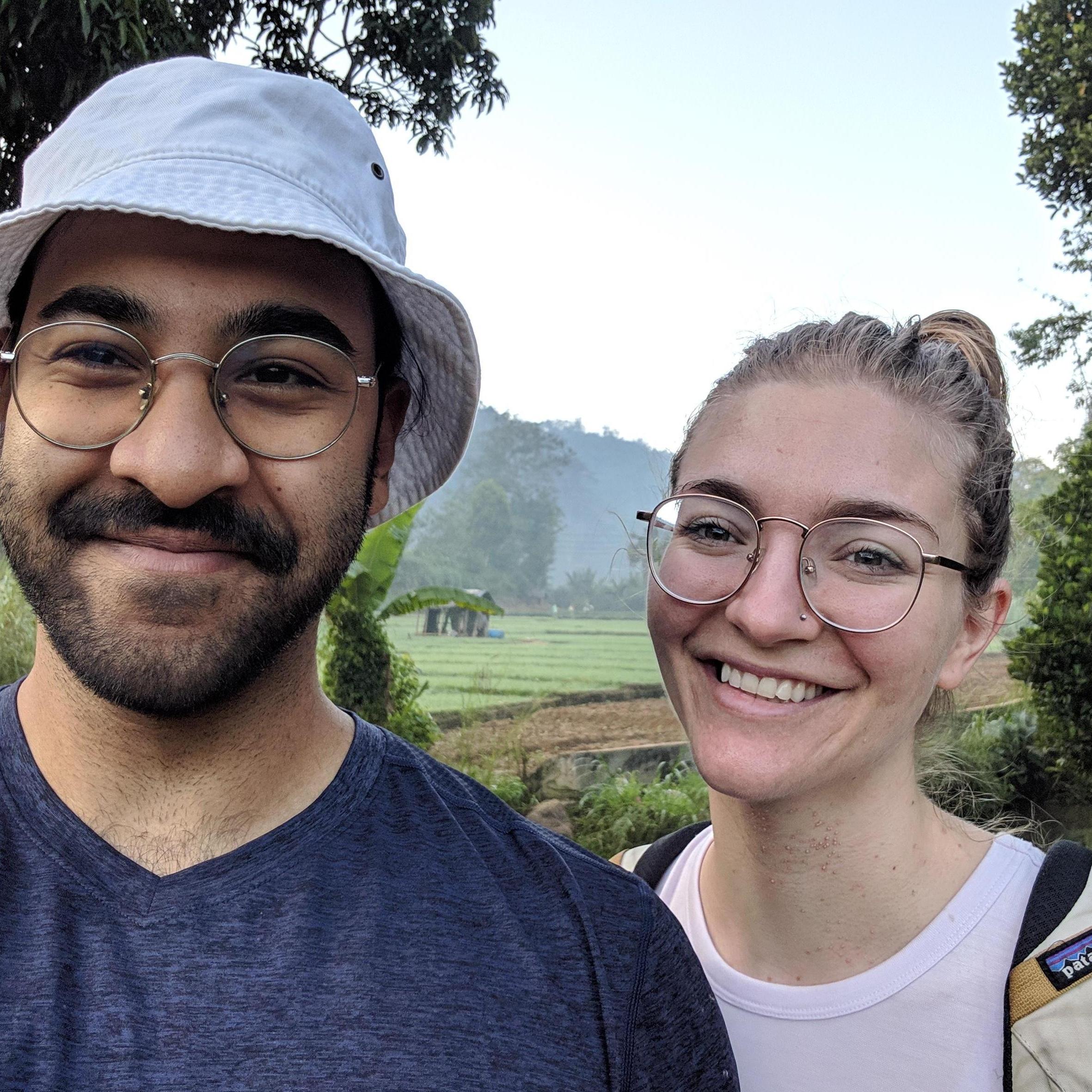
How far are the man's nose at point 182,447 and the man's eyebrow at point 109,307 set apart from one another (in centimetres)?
8

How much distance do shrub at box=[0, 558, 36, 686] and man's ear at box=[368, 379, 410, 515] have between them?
784 cm

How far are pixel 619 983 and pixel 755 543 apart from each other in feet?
2.95

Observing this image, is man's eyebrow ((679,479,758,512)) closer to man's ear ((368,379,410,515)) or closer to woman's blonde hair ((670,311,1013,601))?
woman's blonde hair ((670,311,1013,601))

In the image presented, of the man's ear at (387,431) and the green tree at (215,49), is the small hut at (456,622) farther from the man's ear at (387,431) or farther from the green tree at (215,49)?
the man's ear at (387,431)

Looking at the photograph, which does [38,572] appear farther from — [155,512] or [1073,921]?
[1073,921]

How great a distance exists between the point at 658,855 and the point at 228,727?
1.32m

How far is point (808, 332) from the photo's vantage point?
2289 millimetres

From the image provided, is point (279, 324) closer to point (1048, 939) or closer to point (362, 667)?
point (1048, 939)

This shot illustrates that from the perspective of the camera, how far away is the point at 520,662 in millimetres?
10547

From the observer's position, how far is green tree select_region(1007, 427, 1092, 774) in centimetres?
664

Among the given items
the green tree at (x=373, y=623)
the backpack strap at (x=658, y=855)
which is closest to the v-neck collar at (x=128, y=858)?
the backpack strap at (x=658, y=855)

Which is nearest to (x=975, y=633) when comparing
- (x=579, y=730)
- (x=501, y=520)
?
(x=579, y=730)

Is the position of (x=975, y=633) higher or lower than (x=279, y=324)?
lower

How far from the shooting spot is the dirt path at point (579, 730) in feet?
29.6
